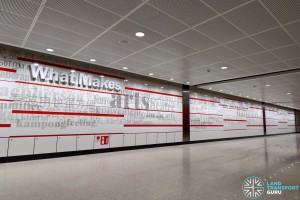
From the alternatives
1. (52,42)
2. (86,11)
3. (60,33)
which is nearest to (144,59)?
(60,33)

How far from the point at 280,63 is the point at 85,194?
8.09m

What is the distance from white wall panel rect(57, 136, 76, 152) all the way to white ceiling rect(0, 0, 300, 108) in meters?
3.24

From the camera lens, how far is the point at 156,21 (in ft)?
14.1

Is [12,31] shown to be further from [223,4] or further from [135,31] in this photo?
[223,4]

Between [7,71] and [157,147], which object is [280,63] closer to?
[157,147]

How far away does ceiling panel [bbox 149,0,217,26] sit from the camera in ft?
11.9

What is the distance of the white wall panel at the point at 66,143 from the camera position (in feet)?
23.1

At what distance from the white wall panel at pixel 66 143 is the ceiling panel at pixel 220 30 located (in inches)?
246

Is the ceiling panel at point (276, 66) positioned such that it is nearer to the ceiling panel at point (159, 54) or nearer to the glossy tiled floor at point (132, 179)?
the glossy tiled floor at point (132, 179)

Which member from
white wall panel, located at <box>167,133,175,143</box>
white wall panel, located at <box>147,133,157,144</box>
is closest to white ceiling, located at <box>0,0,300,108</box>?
white wall panel, located at <box>147,133,157,144</box>

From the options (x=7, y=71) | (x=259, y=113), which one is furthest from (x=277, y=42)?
(x=259, y=113)

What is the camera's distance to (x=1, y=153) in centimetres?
589

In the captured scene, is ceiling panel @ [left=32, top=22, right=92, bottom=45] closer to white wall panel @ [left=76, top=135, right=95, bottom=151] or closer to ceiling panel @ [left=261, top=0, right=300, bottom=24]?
white wall panel @ [left=76, top=135, right=95, bottom=151]

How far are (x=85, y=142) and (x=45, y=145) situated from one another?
4.96ft
